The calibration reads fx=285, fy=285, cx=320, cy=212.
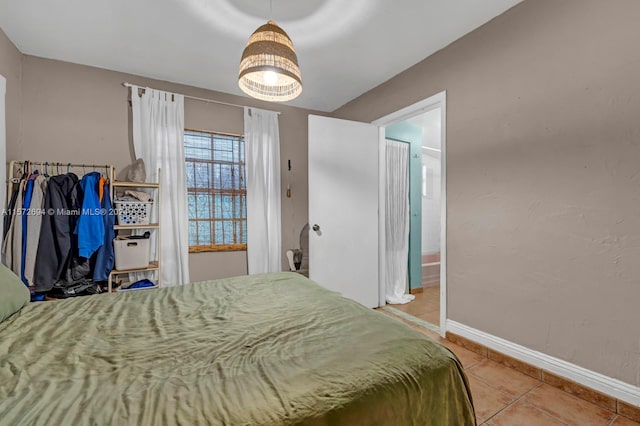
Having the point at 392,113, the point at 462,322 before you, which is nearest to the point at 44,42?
the point at 392,113

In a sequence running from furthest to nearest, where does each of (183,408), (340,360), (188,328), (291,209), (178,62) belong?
(291,209) → (178,62) → (188,328) → (340,360) → (183,408)

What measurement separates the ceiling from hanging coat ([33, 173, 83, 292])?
A: 3.79 feet

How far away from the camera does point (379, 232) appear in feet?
11.0

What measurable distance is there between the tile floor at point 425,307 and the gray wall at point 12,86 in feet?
13.2

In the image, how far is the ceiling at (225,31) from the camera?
197cm

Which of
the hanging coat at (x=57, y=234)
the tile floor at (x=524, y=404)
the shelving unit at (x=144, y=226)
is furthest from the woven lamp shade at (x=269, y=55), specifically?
the tile floor at (x=524, y=404)

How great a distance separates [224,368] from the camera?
0.86 m

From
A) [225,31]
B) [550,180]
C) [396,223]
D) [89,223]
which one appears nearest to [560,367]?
→ [550,180]

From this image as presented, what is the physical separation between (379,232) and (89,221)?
2.85 m

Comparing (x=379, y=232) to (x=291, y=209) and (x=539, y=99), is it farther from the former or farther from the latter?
(x=539, y=99)

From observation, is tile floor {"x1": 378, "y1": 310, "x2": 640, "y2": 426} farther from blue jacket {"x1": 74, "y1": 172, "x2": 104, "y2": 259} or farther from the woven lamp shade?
blue jacket {"x1": 74, "y1": 172, "x2": 104, "y2": 259}

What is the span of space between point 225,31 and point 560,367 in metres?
3.27

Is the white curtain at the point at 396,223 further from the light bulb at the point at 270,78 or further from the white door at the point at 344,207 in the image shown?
the light bulb at the point at 270,78

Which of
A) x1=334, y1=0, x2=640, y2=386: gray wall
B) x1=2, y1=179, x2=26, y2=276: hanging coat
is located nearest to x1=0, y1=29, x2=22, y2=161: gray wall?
x1=2, y1=179, x2=26, y2=276: hanging coat
